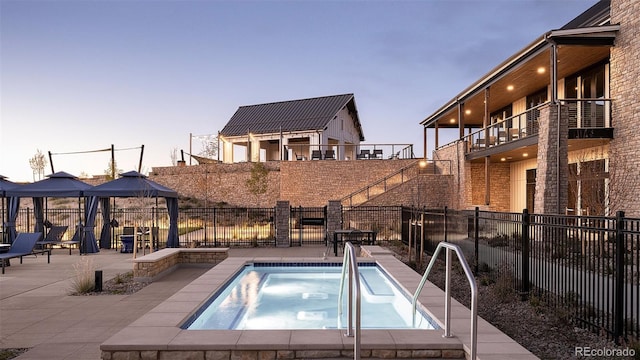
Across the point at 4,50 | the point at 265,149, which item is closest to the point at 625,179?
the point at 4,50

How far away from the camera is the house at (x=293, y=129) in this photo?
36.2m

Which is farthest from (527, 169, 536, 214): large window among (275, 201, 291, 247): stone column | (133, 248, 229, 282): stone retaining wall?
(133, 248, 229, 282): stone retaining wall

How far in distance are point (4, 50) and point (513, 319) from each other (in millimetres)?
26977

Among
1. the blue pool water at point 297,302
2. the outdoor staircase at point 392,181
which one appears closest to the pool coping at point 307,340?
the blue pool water at point 297,302

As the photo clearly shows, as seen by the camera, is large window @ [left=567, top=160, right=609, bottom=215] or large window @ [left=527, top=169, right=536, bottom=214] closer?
large window @ [left=567, top=160, right=609, bottom=215]

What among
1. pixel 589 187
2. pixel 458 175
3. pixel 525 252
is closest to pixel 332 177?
pixel 458 175

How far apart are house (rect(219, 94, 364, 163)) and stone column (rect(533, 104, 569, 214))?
1990 cm

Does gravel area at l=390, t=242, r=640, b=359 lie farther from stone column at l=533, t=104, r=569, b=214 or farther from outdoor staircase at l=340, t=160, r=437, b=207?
outdoor staircase at l=340, t=160, r=437, b=207

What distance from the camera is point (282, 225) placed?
16672 mm

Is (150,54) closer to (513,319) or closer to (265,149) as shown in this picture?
(265,149)

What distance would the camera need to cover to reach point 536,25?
129875mm

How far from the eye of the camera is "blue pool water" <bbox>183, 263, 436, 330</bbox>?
691 cm

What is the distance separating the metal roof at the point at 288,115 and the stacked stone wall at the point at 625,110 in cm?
2338

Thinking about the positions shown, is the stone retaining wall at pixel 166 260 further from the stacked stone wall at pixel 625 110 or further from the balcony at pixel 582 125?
the stacked stone wall at pixel 625 110
